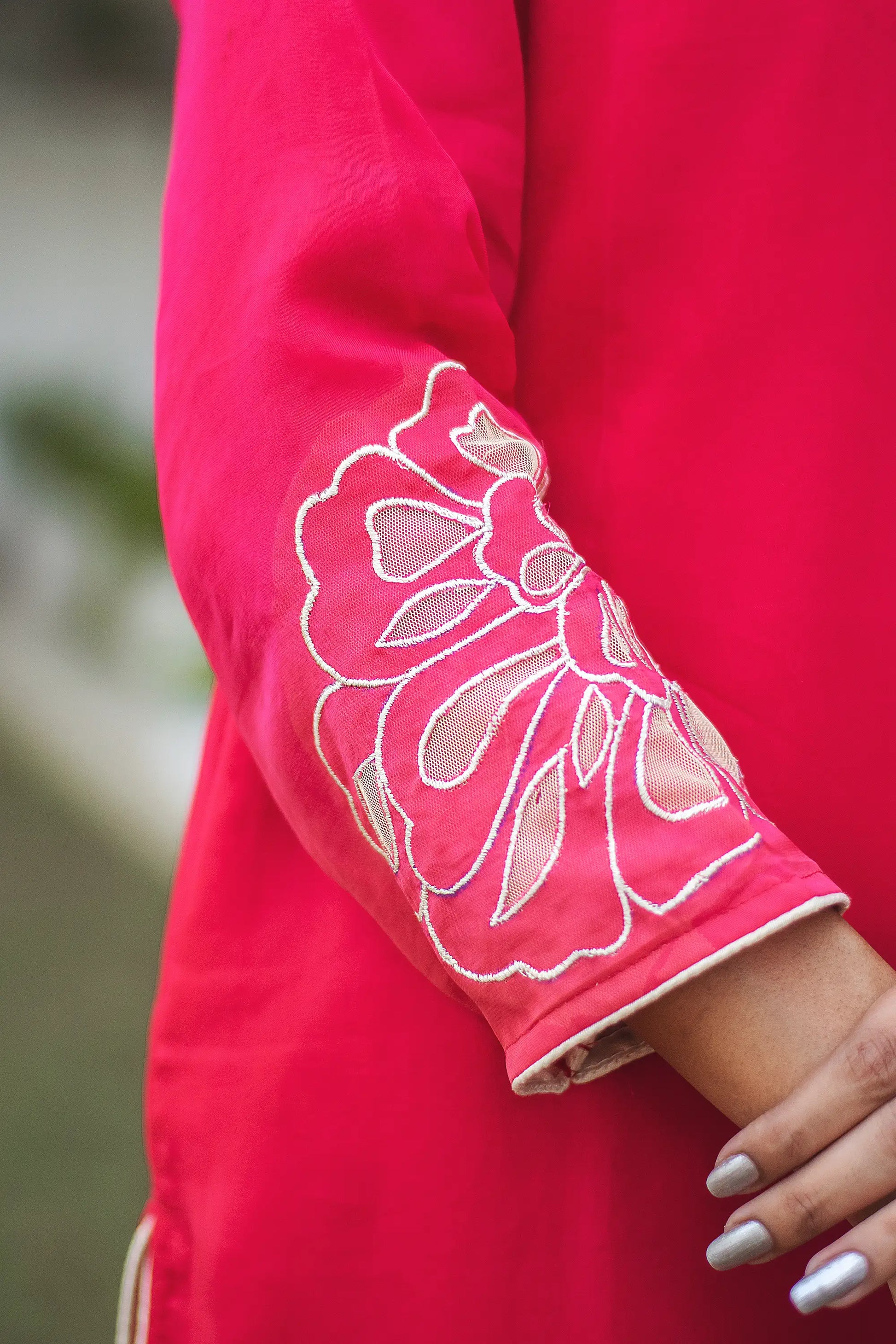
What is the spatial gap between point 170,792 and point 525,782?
2.02 meters

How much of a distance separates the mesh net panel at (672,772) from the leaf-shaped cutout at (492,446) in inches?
4.6

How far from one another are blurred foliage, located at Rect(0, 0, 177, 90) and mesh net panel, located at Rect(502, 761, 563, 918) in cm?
251

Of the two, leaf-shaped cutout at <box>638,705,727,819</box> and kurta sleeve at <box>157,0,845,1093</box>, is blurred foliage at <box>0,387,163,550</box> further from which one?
leaf-shaped cutout at <box>638,705,727,819</box>

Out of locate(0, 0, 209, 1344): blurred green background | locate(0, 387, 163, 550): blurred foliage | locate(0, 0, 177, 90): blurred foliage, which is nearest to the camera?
locate(0, 0, 209, 1344): blurred green background

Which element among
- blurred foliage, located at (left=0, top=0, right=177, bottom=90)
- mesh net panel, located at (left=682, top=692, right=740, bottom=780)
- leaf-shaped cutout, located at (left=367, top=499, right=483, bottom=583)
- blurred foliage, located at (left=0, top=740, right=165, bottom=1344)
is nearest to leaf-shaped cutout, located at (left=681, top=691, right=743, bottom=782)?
mesh net panel, located at (left=682, top=692, right=740, bottom=780)

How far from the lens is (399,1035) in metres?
0.46

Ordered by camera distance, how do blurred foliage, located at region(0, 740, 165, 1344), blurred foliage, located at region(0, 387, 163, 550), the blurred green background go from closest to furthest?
blurred foliage, located at region(0, 740, 165, 1344) → the blurred green background → blurred foliage, located at region(0, 387, 163, 550)

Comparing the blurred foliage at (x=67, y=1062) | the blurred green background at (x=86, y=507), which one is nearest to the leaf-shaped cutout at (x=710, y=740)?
the blurred foliage at (x=67, y=1062)

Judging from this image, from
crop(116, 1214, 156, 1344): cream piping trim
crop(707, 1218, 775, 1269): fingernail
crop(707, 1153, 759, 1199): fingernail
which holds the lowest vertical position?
crop(116, 1214, 156, 1344): cream piping trim

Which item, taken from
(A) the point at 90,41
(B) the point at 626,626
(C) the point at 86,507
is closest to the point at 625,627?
(B) the point at 626,626

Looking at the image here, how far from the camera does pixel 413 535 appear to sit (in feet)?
1.28

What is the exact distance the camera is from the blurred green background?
7.18 ft

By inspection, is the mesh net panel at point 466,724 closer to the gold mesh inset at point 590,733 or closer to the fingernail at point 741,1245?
the gold mesh inset at point 590,733

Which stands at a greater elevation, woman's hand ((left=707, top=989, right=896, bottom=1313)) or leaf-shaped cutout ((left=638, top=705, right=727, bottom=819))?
leaf-shaped cutout ((left=638, top=705, right=727, bottom=819))
